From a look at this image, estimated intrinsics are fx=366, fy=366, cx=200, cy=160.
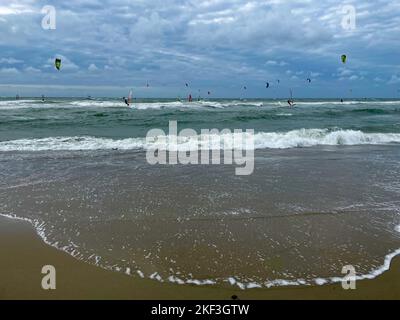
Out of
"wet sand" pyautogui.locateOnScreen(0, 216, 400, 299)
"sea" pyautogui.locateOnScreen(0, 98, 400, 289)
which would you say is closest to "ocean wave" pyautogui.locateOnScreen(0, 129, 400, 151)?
"sea" pyautogui.locateOnScreen(0, 98, 400, 289)

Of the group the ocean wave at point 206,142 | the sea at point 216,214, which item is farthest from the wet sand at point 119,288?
the ocean wave at point 206,142

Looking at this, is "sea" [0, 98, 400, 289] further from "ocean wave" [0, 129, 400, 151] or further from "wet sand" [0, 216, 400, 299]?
"ocean wave" [0, 129, 400, 151]

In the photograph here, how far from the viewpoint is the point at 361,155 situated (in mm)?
13203

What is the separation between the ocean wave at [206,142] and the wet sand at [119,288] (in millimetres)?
10224

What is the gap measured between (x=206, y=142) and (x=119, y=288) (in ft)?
39.8

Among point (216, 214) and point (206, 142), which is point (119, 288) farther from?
point (206, 142)

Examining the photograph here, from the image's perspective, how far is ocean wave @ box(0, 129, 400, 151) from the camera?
14.9 meters

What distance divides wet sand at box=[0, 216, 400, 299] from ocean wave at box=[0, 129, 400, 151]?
10.2 m

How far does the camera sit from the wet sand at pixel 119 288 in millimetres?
3939

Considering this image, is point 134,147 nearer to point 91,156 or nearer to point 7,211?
point 91,156

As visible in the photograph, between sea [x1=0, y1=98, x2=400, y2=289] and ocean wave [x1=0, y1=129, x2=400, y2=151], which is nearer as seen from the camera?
sea [x1=0, y1=98, x2=400, y2=289]

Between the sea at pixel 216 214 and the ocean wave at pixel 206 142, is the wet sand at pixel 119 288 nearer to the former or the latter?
the sea at pixel 216 214
